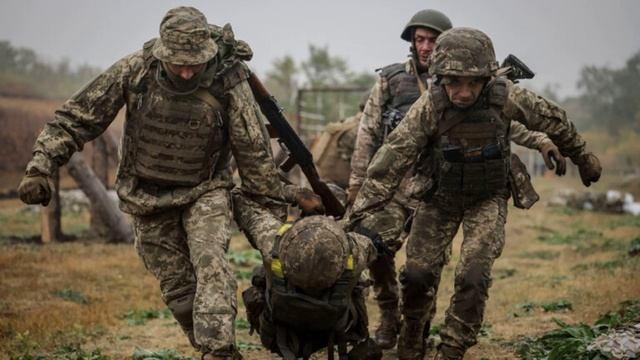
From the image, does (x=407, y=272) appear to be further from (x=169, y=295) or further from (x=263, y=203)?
(x=169, y=295)

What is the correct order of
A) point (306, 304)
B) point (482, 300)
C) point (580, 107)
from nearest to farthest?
point (306, 304), point (482, 300), point (580, 107)

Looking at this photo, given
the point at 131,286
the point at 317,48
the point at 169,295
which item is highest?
the point at 317,48

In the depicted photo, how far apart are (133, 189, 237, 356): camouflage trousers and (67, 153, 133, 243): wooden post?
962 centimetres

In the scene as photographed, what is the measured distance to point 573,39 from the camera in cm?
4462

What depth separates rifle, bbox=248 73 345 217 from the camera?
23.2ft

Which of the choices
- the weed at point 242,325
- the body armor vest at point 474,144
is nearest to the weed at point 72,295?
the weed at point 242,325

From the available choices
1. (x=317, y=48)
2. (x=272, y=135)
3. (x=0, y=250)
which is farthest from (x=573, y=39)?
(x=272, y=135)

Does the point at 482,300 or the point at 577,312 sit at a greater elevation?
the point at 482,300

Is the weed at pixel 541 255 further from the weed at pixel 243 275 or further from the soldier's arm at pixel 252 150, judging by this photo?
the soldier's arm at pixel 252 150

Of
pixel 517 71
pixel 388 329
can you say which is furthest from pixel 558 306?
pixel 517 71

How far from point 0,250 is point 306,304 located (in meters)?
10.3

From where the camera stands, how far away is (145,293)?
38.7ft

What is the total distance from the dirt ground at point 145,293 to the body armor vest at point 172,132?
70.7 inches

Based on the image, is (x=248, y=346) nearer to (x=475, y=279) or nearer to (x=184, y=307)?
(x=184, y=307)
